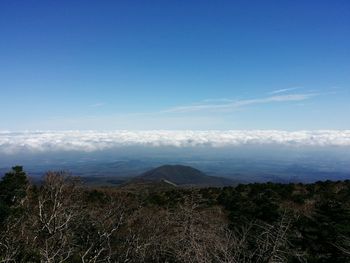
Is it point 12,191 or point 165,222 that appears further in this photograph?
point 12,191

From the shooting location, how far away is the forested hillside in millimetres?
15414

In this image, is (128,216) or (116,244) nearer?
(116,244)

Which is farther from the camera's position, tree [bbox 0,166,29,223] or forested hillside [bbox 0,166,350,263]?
tree [bbox 0,166,29,223]

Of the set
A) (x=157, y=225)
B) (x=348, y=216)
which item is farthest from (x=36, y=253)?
(x=348, y=216)

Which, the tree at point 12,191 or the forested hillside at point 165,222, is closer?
the forested hillside at point 165,222

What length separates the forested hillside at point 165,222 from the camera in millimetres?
15414

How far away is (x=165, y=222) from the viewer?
20.2m

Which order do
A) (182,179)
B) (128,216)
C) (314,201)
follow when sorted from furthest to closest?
(182,179) < (314,201) < (128,216)

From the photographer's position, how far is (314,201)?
95.8 feet

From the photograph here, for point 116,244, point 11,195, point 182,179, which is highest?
point 11,195

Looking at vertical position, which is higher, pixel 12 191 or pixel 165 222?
pixel 12 191

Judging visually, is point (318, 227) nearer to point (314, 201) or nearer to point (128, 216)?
point (314, 201)

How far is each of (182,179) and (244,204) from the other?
6425 inches

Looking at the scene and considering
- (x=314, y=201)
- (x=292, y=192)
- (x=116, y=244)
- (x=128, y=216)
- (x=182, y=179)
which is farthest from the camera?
(x=182, y=179)
